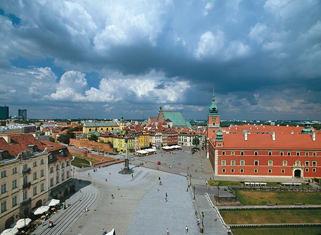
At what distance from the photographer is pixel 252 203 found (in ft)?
128

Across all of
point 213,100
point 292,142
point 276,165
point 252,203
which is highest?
point 213,100

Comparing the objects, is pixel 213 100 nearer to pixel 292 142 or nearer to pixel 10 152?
pixel 292 142

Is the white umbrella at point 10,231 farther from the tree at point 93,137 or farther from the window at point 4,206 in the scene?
the tree at point 93,137

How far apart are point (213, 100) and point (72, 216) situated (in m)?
71.9

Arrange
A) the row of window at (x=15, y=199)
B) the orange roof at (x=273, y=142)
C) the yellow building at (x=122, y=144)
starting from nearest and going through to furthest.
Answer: the row of window at (x=15, y=199), the orange roof at (x=273, y=142), the yellow building at (x=122, y=144)

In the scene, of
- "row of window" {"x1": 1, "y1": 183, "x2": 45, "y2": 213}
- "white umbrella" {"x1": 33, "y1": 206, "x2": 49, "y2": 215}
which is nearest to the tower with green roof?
"row of window" {"x1": 1, "y1": 183, "x2": 45, "y2": 213}

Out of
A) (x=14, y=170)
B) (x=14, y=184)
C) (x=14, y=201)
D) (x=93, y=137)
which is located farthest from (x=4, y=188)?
(x=93, y=137)

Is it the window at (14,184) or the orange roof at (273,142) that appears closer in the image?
the window at (14,184)

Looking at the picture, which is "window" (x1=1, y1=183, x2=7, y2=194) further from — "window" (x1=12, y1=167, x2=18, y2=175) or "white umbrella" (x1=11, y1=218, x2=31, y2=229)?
"white umbrella" (x1=11, y1=218, x2=31, y2=229)

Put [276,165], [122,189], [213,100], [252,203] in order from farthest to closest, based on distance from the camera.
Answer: [213,100] < [276,165] < [122,189] < [252,203]

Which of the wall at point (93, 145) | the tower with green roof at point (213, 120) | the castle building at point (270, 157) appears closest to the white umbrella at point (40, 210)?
the castle building at point (270, 157)

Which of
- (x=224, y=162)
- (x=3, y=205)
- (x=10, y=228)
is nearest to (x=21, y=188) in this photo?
(x=3, y=205)

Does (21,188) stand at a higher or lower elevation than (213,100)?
lower

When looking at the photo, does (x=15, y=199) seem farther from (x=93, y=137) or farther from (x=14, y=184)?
(x=93, y=137)
